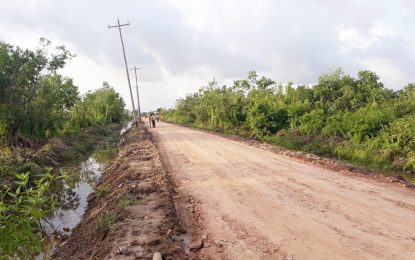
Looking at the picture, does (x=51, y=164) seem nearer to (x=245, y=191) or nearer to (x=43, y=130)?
(x=43, y=130)

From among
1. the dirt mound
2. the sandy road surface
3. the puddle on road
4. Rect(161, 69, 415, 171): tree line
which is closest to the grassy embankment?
the puddle on road

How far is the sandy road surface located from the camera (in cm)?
618

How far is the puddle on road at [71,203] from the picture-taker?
9.34 m

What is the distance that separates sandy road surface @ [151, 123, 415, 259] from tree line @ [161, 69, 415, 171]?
5.06 meters

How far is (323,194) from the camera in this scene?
9523 mm

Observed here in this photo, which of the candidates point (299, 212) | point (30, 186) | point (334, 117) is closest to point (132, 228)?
point (299, 212)

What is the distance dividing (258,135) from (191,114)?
30.9 m

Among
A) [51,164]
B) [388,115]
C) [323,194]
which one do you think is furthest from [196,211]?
[388,115]

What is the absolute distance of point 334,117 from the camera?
22.1 m

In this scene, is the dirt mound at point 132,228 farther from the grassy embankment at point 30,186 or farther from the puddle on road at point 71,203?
the grassy embankment at point 30,186

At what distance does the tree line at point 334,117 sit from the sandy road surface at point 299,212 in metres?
5.06

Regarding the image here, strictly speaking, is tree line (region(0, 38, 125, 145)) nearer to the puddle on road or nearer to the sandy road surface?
the puddle on road

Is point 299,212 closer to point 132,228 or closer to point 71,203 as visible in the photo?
point 132,228

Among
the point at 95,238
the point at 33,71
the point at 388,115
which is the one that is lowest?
the point at 95,238
